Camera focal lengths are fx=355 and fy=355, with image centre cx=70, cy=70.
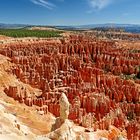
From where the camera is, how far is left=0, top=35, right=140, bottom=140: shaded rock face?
5345cm

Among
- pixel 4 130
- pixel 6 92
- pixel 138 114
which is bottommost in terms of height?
pixel 138 114

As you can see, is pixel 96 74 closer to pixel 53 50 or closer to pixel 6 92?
pixel 53 50

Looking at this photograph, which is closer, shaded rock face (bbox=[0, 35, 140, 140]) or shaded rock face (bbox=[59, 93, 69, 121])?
shaded rock face (bbox=[59, 93, 69, 121])

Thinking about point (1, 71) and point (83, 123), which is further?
point (1, 71)

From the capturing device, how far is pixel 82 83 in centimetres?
7088

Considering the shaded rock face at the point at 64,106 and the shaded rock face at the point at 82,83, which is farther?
the shaded rock face at the point at 82,83

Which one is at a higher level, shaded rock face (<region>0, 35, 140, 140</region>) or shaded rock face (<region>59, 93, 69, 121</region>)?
shaded rock face (<region>59, 93, 69, 121</region>)

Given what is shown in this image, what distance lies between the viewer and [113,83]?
7488cm

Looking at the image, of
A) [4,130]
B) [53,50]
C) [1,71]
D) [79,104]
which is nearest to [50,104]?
[79,104]

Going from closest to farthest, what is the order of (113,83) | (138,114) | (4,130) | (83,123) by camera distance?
(4,130) → (83,123) → (138,114) → (113,83)

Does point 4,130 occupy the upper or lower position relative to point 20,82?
upper

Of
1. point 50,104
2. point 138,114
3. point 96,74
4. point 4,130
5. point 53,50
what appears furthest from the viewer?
point 53,50

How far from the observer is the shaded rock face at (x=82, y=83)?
5345 cm

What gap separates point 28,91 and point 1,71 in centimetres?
659
